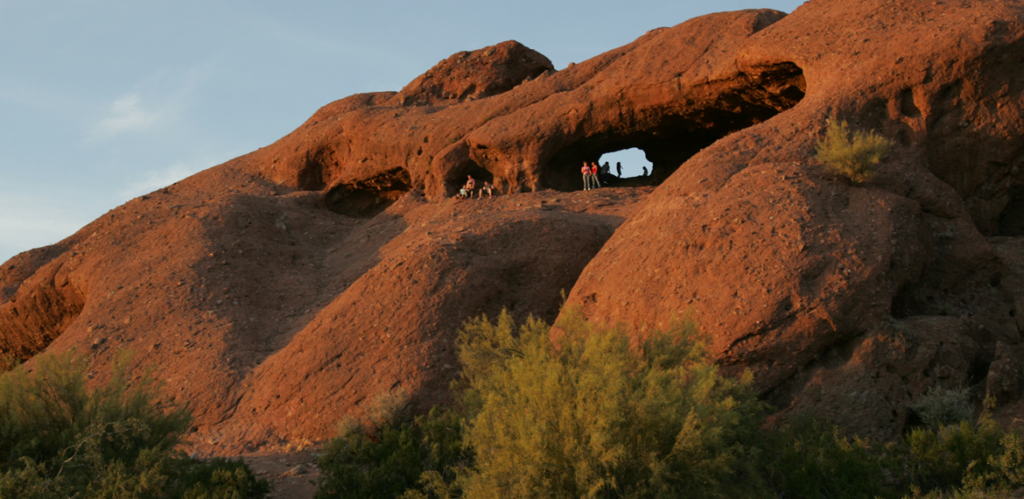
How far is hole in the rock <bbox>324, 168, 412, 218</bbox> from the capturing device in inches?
850

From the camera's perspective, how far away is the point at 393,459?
9.63m

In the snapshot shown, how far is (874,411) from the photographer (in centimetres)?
912

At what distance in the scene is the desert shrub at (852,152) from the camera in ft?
36.4

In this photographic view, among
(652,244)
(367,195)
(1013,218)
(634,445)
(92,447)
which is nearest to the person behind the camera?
(634,445)

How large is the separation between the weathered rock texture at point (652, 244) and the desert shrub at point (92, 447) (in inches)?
87.6

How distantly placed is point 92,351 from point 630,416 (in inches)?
451

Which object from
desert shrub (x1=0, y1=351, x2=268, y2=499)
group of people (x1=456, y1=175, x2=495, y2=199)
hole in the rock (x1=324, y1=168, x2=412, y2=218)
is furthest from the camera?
hole in the rock (x1=324, y1=168, x2=412, y2=218)

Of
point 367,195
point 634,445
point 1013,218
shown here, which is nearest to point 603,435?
point 634,445

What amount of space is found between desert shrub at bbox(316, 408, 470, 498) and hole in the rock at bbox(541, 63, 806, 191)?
998cm

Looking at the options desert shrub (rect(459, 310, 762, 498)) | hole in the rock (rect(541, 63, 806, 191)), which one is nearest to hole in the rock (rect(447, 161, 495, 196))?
hole in the rock (rect(541, 63, 806, 191))

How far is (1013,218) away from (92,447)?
1493 centimetres

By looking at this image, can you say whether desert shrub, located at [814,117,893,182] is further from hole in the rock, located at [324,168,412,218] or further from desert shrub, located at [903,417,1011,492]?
hole in the rock, located at [324,168,412,218]

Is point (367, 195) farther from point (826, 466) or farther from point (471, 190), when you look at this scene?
point (826, 466)

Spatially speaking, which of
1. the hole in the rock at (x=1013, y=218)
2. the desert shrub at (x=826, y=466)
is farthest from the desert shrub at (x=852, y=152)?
the desert shrub at (x=826, y=466)
